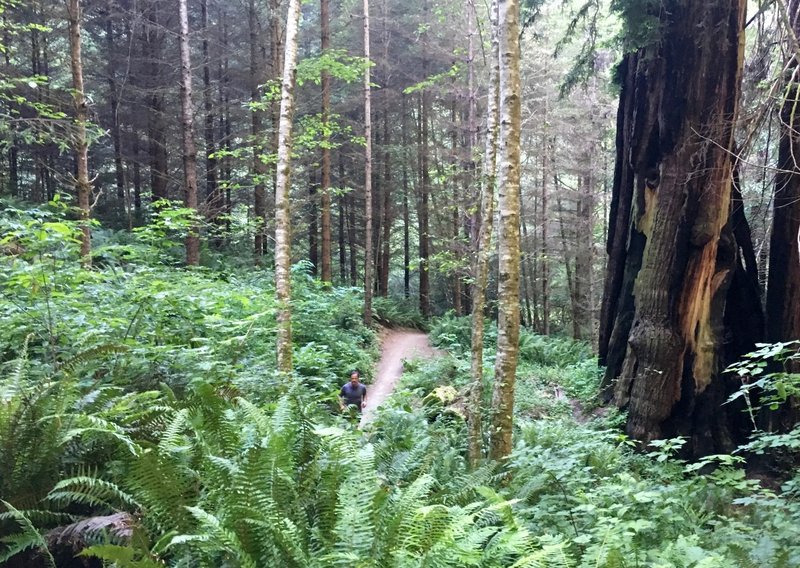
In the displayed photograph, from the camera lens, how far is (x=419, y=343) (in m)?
18.8

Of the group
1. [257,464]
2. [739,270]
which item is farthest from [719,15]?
[257,464]

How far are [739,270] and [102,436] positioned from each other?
9134 mm

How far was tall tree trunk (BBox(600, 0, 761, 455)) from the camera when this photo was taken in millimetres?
7633

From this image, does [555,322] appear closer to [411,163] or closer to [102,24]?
[411,163]

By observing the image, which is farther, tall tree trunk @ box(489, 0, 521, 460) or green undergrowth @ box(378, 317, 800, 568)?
tall tree trunk @ box(489, 0, 521, 460)

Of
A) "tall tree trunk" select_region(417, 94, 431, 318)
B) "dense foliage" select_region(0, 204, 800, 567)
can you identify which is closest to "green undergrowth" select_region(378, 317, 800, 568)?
"dense foliage" select_region(0, 204, 800, 567)

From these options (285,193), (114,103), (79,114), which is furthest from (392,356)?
(114,103)

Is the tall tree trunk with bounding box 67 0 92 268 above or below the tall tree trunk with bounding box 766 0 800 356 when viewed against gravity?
above

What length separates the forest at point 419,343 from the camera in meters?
2.80

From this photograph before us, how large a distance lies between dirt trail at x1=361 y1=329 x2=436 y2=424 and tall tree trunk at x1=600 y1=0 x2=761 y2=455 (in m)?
4.77

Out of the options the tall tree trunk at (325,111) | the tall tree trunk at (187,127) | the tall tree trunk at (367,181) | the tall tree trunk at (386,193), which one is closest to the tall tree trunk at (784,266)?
the tall tree trunk at (325,111)

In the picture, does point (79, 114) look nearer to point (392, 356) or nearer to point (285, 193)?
point (285, 193)

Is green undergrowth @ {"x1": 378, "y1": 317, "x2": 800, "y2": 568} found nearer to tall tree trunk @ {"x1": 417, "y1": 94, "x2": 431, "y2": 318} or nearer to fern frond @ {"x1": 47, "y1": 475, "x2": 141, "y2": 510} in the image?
fern frond @ {"x1": 47, "y1": 475, "x2": 141, "y2": 510}

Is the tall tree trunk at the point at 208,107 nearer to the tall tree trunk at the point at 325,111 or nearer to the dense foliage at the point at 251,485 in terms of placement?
the tall tree trunk at the point at 325,111
